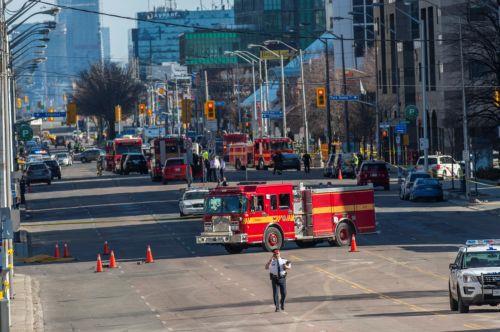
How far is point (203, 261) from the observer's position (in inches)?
1763

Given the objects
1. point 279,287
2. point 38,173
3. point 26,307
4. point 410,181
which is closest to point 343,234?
point 26,307

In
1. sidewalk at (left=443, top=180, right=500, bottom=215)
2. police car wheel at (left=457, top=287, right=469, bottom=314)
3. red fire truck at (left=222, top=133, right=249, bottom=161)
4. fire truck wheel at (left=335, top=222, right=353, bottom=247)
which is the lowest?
police car wheel at (left=457, top=287, right=469, bottom=314)

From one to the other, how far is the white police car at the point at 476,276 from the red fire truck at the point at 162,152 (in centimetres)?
6451

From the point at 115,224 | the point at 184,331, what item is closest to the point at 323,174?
the point at 115,224

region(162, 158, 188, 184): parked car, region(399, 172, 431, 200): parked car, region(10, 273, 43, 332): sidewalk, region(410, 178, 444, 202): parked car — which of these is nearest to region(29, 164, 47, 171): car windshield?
region(162, 158, 188, 184): parked car

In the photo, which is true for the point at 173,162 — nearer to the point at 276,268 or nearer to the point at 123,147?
the point at 123,147

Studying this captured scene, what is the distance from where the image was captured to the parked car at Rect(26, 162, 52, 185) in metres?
98.9

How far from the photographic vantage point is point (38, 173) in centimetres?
9900

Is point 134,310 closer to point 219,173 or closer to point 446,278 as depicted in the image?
→ point 446,278

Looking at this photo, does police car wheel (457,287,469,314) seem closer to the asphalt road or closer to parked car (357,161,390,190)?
the asphalt road

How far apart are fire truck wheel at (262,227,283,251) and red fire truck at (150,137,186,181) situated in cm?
4840

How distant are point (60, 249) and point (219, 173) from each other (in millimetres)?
34675

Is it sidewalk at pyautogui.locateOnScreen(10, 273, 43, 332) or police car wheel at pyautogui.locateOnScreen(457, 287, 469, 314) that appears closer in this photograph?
police car wheel at pyautogui.locateOnScreen(457, 287, 469, 314)

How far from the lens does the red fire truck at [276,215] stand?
4466cm
